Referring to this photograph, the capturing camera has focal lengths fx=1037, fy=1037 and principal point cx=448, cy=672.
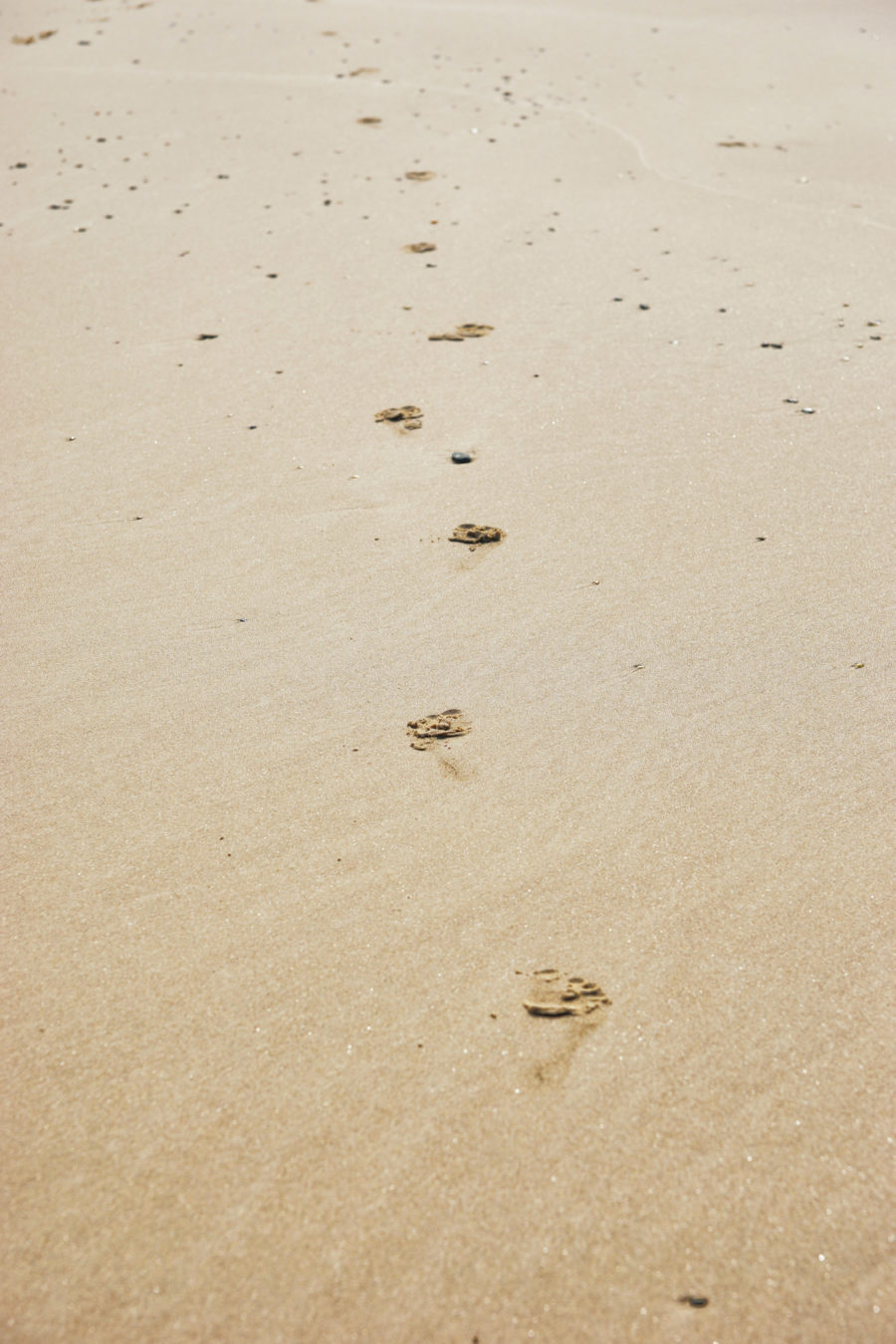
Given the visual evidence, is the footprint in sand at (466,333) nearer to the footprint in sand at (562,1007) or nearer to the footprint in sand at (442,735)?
the footprint in sand at (442,735)

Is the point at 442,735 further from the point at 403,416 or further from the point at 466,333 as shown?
the point at 466,333

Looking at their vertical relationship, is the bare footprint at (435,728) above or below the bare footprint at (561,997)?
above

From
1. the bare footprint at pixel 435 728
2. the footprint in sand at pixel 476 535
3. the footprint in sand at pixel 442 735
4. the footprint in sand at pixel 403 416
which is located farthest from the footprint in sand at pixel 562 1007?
the footprint in sand at pixel 403 416

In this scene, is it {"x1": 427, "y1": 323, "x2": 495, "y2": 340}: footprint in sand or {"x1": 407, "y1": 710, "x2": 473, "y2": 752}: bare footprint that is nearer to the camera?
{"x1": 407, "y1": 710, "x2": 473, "y2": 752}: bare footprint

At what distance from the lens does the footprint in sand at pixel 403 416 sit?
138 inches

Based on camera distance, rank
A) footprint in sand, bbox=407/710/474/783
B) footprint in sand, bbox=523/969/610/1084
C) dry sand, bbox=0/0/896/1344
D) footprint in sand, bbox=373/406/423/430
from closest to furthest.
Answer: dry sand, bbox=0/0/896/1344
footprint in sand, bbox=523/969/610/1084
footprint in sand, bbox=407/710/474/783
footprint in sand, bbox=373/406/423/430

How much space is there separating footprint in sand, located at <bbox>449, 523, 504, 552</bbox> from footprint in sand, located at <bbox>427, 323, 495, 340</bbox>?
1313 millimetres

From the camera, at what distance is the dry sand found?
1.50 metres

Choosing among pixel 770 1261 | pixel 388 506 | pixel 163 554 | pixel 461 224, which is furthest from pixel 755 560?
pixel 461 224

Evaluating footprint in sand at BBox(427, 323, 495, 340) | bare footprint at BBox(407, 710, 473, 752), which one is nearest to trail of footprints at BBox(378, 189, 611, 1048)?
bare footprint at BBox(407, 710, 473, 752)

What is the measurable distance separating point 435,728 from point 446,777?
0.52 ft

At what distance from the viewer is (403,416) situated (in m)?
3.54

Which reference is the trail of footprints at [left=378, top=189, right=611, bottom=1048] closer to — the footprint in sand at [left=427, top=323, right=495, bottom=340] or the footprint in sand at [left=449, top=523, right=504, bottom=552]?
the footprint in sand at [left=449, top=523, right=504, bottom=552]

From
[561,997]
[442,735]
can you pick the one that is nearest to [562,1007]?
[561,997]
